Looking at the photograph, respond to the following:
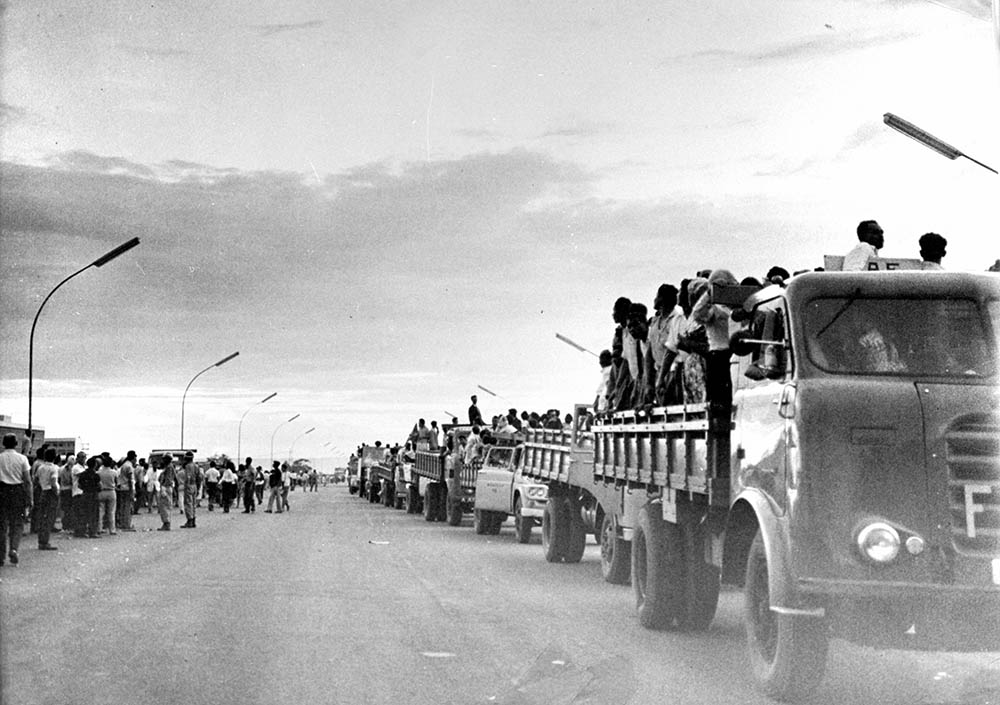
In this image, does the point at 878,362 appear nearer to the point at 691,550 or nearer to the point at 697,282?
the point at 697,282

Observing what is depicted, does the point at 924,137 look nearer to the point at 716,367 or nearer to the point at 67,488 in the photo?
the point at 716,367

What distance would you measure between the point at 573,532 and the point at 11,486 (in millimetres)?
7577

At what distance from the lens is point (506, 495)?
904 inches

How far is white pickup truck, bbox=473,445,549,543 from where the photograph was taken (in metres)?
21.4

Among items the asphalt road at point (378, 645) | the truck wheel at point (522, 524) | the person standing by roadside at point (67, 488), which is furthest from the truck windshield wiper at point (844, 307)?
the person standing by roadside at point (67, 488)

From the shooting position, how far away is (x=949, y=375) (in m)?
7.55

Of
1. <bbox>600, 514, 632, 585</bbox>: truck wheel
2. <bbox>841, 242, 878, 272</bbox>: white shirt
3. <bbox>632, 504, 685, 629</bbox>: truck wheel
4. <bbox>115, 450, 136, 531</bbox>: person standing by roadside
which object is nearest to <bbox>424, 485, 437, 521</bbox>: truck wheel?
<bbox>115, 450, 136, 531</bbox>: person standing by roadside

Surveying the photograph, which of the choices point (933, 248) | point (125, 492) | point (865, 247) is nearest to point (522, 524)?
point (125, 492)

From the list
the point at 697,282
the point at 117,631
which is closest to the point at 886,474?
the point at 697,282

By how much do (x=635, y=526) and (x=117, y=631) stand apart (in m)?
4.54

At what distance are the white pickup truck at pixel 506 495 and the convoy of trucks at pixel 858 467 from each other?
11.8 meters

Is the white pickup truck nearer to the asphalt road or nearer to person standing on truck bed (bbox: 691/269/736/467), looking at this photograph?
the asphalt road

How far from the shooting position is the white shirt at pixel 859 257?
864 centimetres

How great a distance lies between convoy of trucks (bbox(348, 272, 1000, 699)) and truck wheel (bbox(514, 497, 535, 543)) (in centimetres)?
1259
